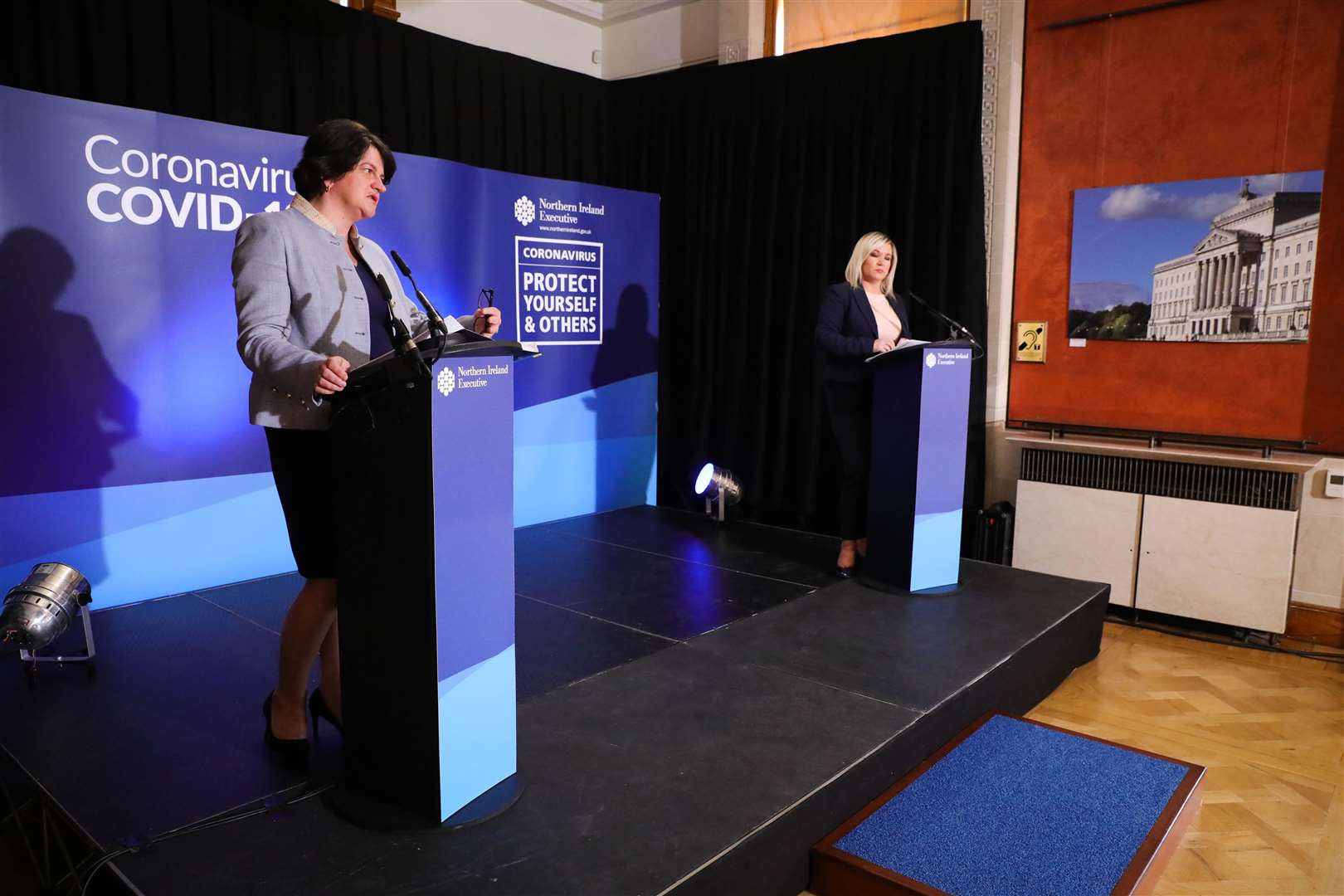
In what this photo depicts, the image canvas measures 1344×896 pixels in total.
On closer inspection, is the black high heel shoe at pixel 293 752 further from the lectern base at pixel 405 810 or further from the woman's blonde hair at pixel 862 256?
the woman's blonde hair at pixel 862 256

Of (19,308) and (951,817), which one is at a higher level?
(19,308)

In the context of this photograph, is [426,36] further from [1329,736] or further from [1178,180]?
[1329,736]

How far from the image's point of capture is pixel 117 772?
2.05m

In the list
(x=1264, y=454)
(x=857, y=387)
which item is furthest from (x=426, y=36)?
(x=1264, y=454)

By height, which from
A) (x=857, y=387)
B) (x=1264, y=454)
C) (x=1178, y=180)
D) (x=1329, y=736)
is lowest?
(x=1329, y=736)

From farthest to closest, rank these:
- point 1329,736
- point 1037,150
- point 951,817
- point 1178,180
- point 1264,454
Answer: point 1037,150 < point 1178,180 < point 1264,454 < point 1329,736 < point 951,817

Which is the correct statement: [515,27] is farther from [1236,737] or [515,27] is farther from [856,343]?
[1236,737]

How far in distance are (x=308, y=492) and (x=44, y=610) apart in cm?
121

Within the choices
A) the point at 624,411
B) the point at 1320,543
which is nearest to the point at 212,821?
the point at 624,411

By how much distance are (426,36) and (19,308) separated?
240 cm

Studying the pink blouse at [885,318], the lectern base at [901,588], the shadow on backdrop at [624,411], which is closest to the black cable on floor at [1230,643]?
the lectern base at [901,588]

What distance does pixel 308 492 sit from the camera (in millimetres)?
1937

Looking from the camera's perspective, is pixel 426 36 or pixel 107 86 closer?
Answer: pixel 107 86

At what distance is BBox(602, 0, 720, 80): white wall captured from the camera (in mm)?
5449
